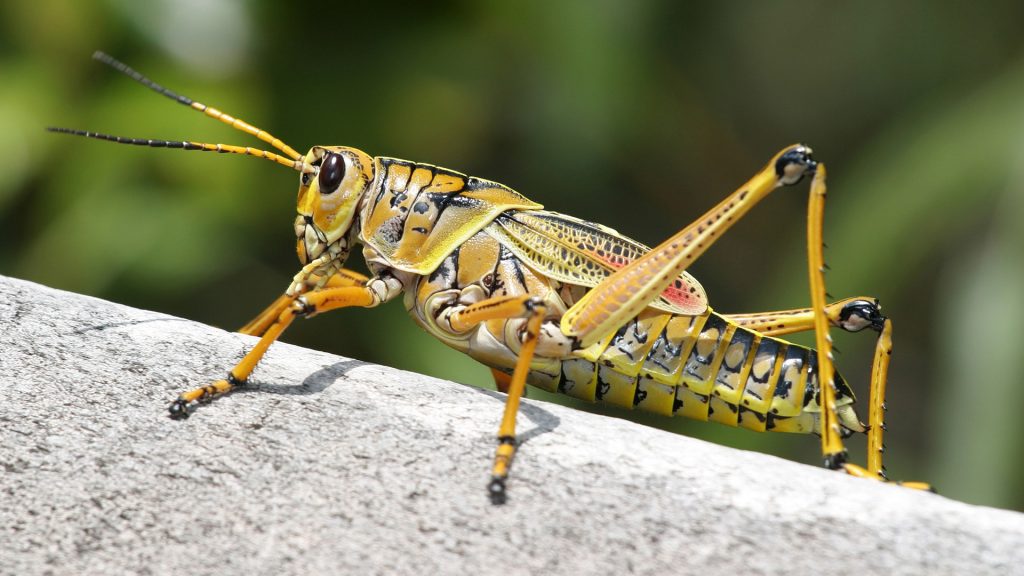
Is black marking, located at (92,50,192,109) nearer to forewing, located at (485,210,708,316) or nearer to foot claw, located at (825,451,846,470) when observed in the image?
forewing, located at (485,210,708,316)

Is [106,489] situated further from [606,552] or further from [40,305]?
[606,552]

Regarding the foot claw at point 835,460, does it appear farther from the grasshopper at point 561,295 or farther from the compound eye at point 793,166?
the compound eye at point 793,166

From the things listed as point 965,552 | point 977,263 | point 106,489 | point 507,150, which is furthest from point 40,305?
point 977,263

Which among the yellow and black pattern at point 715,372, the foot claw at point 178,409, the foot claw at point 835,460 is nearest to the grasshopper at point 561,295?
the yellow and black pattern at point 715,372

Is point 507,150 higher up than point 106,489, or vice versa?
point 507,150

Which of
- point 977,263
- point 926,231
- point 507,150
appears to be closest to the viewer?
point 977,263

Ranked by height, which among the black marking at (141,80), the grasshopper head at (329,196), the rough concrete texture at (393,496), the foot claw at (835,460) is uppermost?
the black marking at (141,80)

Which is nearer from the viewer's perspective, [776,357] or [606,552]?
[606,552]

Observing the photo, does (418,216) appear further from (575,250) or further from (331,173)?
(575,250)

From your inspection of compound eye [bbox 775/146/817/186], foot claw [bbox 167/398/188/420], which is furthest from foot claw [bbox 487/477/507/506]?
compound eye [bbox 775/146/817/186]
